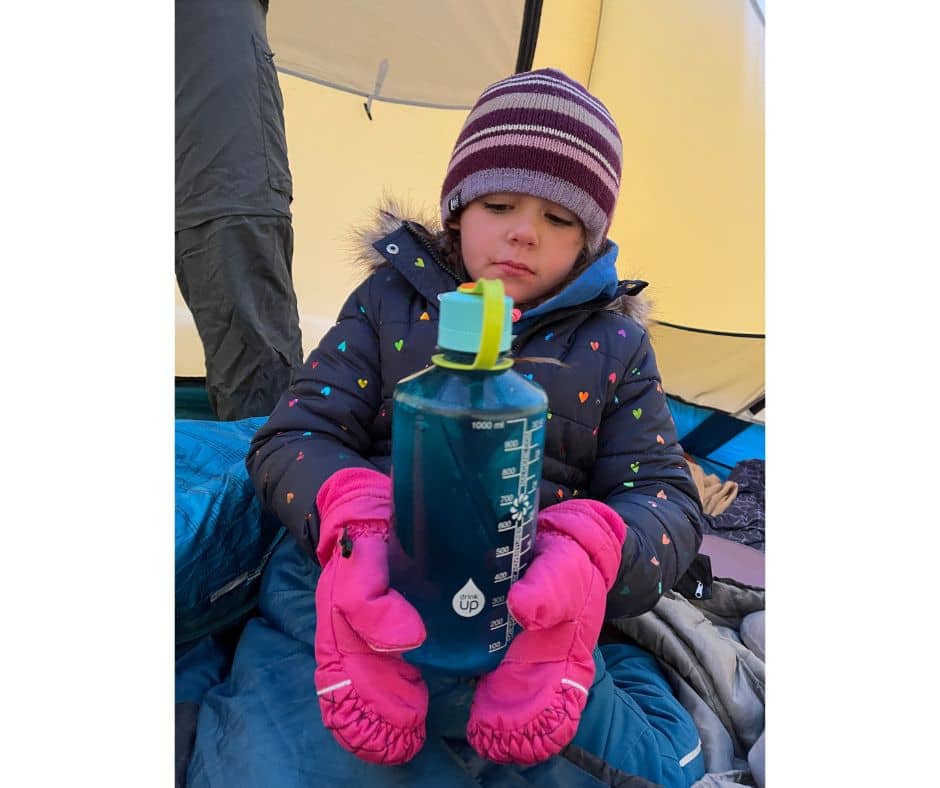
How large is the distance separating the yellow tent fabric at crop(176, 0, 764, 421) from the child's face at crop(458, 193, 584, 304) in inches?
60.2

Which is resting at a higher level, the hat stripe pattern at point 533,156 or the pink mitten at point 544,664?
the hat stripe pattern at point 533,156

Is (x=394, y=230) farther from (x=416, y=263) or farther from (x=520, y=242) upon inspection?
(x=520, y=242)

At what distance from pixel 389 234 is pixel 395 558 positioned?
633mm

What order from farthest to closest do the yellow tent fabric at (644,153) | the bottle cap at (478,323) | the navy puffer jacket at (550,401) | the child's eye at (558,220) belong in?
the yellow tent fabric at (644,153)
the child's eye at (558,220)
the navy puffer jacket at (550,401)
the bottle cap at (478,323)

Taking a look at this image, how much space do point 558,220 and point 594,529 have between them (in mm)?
538

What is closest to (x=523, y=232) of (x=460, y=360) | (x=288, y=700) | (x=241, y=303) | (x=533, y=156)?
(x=533, y=156)

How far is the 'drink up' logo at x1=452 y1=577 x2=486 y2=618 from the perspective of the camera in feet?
2.15

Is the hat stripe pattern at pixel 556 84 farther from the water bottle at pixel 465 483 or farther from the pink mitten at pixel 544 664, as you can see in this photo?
the pink mitten at pixel 544 664

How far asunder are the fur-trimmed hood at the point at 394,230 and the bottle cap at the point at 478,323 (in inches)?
21.2

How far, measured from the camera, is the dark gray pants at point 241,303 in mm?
1676

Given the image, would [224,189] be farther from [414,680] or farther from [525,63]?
[525,63]

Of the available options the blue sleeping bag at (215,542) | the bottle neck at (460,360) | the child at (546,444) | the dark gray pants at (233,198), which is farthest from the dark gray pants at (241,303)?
the bottle neck at (460,360)

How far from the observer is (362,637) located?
0.70m

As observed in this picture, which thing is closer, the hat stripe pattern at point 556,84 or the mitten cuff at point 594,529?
the mitten cuff at point 594,529
